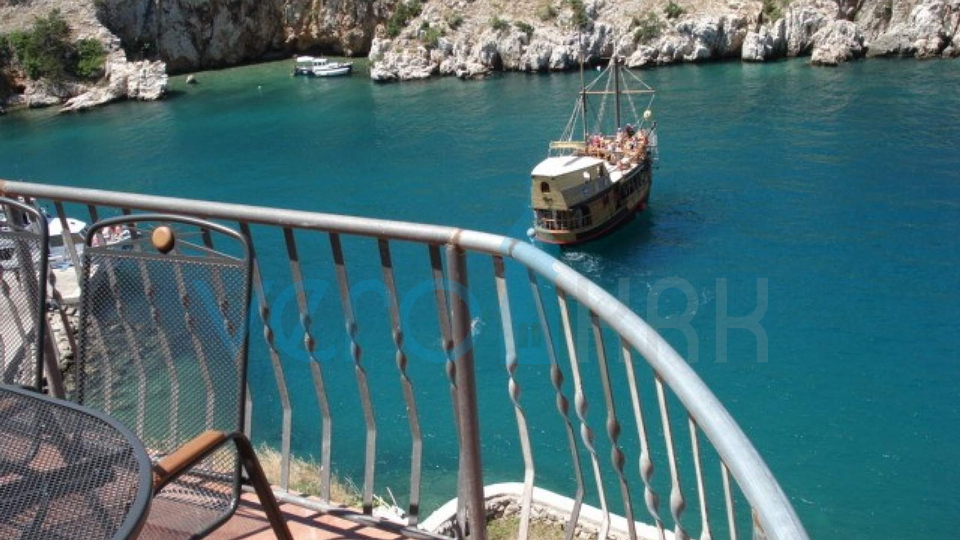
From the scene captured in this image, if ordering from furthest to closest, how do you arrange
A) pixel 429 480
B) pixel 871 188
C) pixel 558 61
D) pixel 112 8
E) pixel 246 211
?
pixel 112 8
pixel 558 61
pixel 871 188
pixel 429 480
pixel 246 211

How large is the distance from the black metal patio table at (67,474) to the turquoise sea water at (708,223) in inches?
450

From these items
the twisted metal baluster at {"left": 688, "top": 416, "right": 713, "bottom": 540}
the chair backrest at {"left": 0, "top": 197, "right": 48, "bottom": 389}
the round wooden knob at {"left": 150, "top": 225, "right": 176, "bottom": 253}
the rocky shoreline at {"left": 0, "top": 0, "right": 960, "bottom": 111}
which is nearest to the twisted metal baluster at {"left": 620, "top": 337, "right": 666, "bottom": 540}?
the twisted metal baluster at {"left": 688, "top": 416, "right": 713, "bottom": 540}

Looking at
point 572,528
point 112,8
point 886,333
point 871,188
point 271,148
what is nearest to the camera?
point 572,528

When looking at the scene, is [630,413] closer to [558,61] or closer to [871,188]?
[871,188]

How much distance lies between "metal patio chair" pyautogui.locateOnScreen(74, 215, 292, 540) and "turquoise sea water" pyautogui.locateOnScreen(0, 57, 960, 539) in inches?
425

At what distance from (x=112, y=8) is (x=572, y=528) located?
63405 mm

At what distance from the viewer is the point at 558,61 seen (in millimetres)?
50094

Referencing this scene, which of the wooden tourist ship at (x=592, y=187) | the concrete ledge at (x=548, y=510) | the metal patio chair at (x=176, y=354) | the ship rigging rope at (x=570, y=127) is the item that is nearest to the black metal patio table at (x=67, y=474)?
the metal patio chair at (x=176, y=354)

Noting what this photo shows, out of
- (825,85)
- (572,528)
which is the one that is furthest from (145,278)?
(825,85)

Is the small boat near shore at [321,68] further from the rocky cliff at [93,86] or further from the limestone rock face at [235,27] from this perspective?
the rocky cliff at [93,86]

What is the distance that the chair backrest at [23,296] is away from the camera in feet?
10.0

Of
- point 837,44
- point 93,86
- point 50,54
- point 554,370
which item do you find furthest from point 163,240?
point 50,54

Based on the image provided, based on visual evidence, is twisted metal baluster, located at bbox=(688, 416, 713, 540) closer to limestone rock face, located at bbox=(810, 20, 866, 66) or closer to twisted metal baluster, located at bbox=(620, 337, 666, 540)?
twisted metal baluster, located at bbox=(620, 337, 666, 540)

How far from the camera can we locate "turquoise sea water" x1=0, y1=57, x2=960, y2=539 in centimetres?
1578
